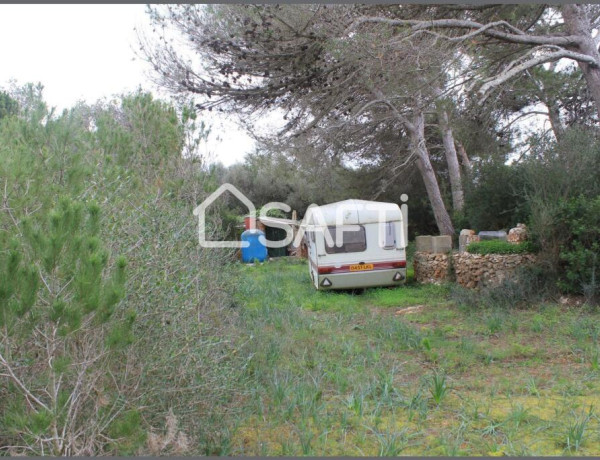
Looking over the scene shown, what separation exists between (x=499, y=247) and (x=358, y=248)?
312 centimetres

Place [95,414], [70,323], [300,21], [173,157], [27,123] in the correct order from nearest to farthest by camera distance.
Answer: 1. [70,323]
2. [95,414]
3. [27,123]
4. [173,157]
5. [300,21]

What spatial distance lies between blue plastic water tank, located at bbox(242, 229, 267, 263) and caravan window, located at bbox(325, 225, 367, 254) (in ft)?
27.4

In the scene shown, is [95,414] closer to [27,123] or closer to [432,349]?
[27,123]

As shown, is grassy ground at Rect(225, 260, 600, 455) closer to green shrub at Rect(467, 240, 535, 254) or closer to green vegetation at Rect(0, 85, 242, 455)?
green vegetation at Rect(0, 85, 242, 455)

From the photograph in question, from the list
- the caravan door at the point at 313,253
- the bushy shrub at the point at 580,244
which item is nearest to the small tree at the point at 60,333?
the bushy shrub at the point at 580,244

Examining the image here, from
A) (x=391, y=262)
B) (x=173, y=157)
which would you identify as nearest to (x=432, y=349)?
(x=173, y=157)

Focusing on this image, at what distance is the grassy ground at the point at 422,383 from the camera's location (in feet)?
11.7

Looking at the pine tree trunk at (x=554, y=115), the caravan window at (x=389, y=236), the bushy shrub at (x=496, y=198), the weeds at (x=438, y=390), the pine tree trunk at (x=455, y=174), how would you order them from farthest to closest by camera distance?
the pine tree trunk at (x=455, y=174)
the pine tree trunk at (x=554, y=115)
the caravan window at (x=389, y=236)
the bushy shrub at (x=496, y=198)
the weeds at (x=438, y=390)

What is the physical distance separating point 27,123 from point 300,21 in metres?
5.04

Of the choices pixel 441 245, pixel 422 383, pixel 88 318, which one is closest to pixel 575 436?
pixel 422 383

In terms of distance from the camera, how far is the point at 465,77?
8898mm

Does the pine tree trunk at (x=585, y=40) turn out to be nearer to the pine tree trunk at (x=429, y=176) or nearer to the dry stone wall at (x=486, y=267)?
the dry stone wall at (x=486, y=267)

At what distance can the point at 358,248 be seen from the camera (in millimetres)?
12117

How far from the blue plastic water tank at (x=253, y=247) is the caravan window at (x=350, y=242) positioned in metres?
8.35
